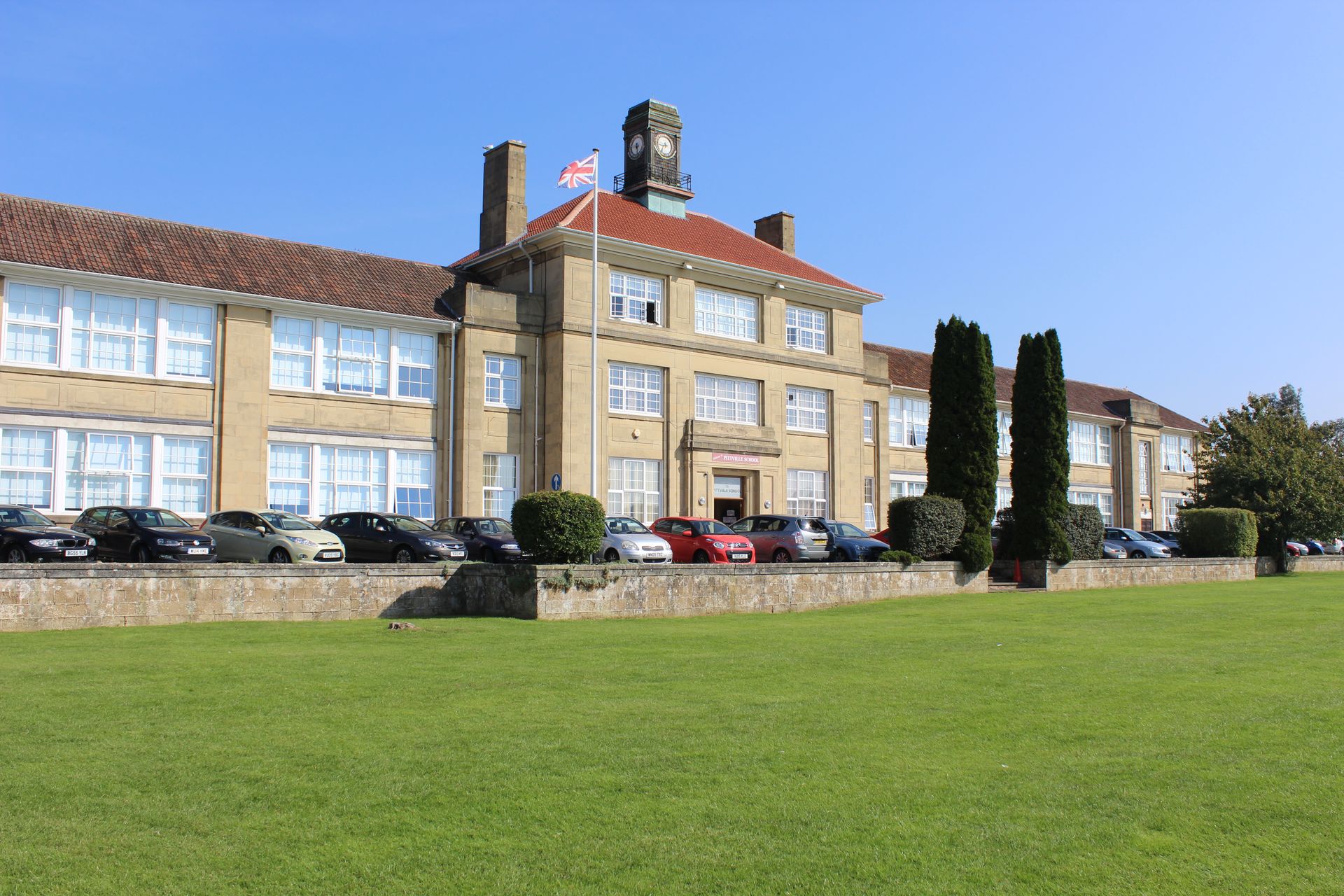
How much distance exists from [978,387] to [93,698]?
2447cm

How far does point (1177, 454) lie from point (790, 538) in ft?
143

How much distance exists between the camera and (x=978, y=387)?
30562 mm

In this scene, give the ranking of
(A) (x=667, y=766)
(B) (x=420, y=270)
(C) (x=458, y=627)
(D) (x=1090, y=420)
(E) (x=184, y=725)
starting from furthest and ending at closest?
(D) (x=1090, y=420), (B) (x=420, y=270), (C) (x=458, y=627), (E) (x=184, y=725), (A) (x=667, y=766)

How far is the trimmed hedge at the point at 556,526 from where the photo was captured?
67.3 feet

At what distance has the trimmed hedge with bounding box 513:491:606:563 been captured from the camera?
67.3 ft

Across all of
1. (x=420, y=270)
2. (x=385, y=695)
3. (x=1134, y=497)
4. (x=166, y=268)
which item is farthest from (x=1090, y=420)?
(x=385, y=695)

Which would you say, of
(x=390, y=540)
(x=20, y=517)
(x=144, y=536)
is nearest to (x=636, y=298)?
(x=390, y=540)

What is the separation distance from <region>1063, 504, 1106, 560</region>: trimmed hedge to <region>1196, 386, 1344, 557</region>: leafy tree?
9.05m

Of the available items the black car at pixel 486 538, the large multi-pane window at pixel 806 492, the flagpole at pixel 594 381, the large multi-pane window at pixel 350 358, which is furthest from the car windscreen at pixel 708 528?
the large multi-pane window at pixel 806 492

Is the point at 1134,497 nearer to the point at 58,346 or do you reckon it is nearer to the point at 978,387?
the point at 978,387

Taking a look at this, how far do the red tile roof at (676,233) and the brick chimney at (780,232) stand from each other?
5.75ft

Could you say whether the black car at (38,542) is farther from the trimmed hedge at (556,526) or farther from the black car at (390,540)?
the trimmed hedge at (556,526)

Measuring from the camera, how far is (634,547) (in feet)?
86.0

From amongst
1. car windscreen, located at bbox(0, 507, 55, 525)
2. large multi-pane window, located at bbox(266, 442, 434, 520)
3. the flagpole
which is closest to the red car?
the flagpole
